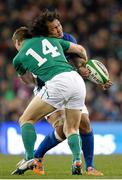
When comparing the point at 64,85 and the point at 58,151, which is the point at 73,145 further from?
the point at 58,151

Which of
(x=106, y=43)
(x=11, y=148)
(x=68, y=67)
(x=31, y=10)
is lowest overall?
(x=68, y=67)

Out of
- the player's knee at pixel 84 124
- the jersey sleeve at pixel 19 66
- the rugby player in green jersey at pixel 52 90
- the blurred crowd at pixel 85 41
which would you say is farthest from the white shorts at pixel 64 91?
the blurred crowd at pixel 85 41

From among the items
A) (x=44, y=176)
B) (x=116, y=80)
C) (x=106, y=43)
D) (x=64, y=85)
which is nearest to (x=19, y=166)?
(x=44, y=176)

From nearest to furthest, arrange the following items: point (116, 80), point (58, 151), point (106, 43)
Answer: point (58, 151)
point (116, 80)
point (106, 43)

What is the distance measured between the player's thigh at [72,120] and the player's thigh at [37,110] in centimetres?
21

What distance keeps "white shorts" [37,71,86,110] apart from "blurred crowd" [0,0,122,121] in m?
8.37

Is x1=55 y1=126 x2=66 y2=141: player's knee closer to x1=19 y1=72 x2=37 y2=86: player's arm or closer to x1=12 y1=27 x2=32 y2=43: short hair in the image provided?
x1=19 y1=72 x2=37 y2=86: player's arm

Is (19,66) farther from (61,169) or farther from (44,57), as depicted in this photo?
(61,169)

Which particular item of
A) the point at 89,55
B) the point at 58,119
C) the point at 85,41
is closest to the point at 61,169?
the point at 58,119

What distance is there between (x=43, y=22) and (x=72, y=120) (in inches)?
48.5

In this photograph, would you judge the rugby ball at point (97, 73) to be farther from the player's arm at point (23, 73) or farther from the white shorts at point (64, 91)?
the player's arm at point (23, 73)

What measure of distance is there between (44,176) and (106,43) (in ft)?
38.0

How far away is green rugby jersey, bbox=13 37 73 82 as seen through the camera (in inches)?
369

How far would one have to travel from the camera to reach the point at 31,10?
21359mm
